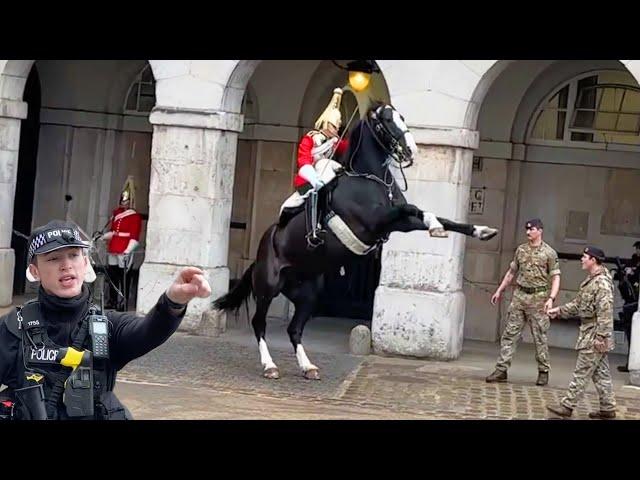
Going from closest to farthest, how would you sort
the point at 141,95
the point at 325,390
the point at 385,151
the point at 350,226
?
the point at 385,151, the point at 350,226, the point at 325,390, the point at 141,95

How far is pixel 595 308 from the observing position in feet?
32.9

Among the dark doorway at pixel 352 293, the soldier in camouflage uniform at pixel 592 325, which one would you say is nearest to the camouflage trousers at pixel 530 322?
the soldier in camouflage uniform at pixel 592 325

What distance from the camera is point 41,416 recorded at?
3.83m

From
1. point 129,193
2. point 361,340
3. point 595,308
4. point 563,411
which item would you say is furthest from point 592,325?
point 129,193

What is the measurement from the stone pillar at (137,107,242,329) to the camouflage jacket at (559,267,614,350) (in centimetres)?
519

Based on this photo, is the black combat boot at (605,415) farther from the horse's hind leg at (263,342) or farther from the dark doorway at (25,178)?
the dark doorway at (25,178)

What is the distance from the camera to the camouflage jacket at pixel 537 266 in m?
11.9

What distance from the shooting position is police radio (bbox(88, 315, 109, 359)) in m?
3.91

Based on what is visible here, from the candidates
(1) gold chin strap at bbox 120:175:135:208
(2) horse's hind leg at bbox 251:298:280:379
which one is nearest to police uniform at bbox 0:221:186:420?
(2) horse's hind leg at bbox 251:298:280:379

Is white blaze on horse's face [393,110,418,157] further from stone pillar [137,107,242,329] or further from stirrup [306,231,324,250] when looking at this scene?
stone pillar [137,107,242,329]

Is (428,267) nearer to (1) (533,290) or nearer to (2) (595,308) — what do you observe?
(1) (533,290)

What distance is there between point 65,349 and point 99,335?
0.39 feet
